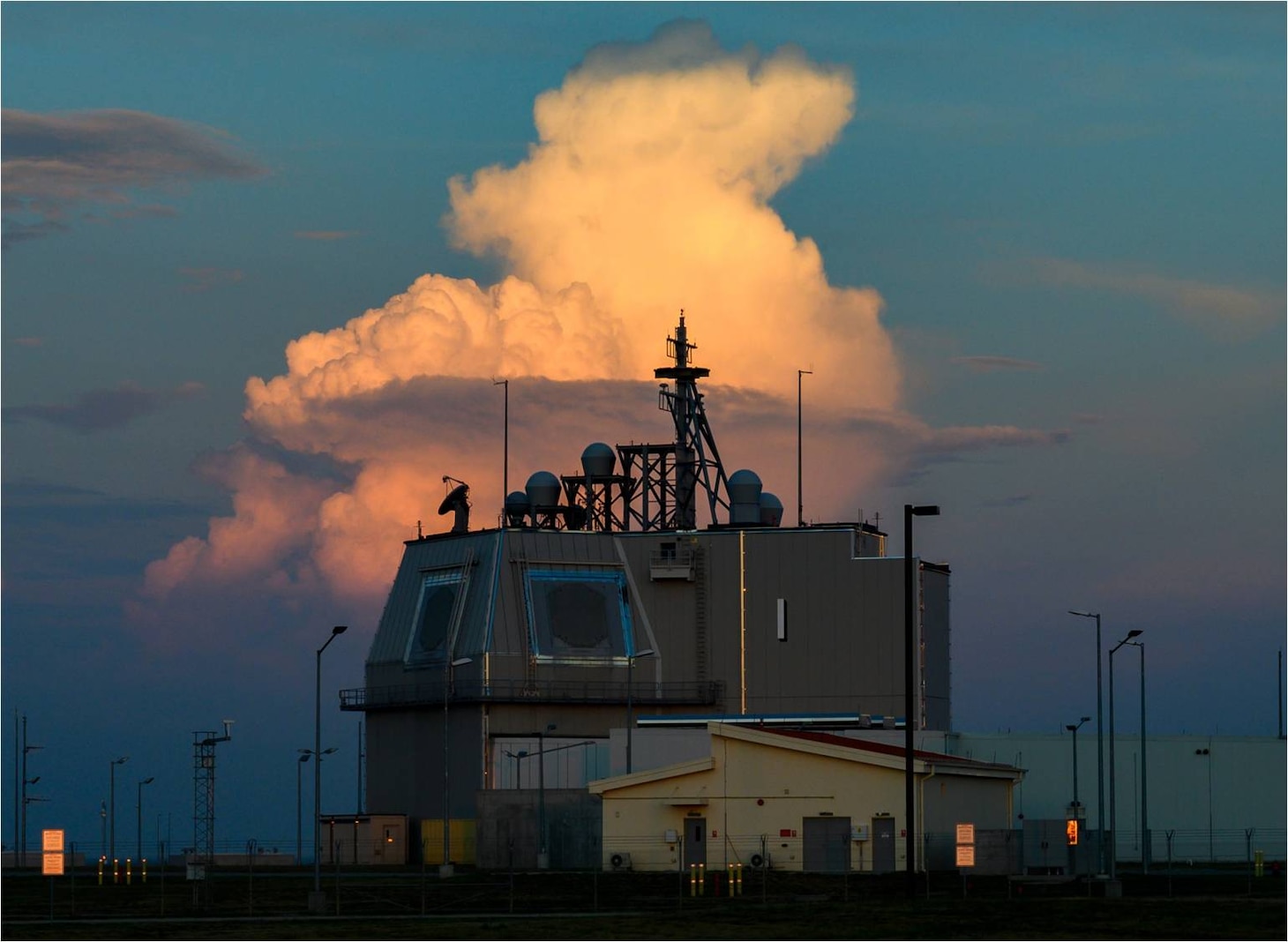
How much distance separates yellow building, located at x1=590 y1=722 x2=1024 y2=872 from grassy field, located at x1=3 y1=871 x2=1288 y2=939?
511cm

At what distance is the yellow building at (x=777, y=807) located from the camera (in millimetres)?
85438

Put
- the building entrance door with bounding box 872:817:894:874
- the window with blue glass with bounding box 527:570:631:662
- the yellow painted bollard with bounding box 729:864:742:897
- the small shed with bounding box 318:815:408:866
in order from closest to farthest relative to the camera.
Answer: the yellow painted bollard with bounding box 729:864:742:897 < the building entrance door with bounding box 872:817:894:874 < the small shed with bounding box 318:815:408:866 < the window with blue glass with bounding box 527:570:631:662

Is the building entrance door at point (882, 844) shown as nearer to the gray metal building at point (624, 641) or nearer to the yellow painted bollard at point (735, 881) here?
the yellow painted bollard at point (735, 881)

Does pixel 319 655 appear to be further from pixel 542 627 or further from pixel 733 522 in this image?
pixel 733 522

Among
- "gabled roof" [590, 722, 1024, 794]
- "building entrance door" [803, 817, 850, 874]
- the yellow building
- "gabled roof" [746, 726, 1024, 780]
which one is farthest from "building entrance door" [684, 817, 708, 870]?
"building entrance door" [803, 817, 850, 874]

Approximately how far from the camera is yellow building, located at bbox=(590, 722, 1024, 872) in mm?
85438

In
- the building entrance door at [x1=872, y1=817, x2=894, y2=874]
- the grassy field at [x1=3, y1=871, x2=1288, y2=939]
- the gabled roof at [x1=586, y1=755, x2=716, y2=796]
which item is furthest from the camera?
the gabled roof at [x1=586, y1=755, x2=716, y2=796]

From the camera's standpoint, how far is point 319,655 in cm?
7294

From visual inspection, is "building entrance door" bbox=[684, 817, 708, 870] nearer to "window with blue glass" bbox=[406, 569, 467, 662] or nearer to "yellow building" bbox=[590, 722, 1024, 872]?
"yellow building" bbox=[590, 722, 1024, 872]

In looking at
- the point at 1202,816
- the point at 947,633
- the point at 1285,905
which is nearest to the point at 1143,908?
the point at 1285,905

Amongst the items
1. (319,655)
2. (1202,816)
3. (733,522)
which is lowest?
(1202,816)

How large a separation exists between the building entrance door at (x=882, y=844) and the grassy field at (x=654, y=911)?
499cm

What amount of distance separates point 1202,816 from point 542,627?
3569 cm

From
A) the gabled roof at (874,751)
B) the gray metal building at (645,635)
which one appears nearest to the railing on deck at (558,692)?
the gray metal building at (645,635)
